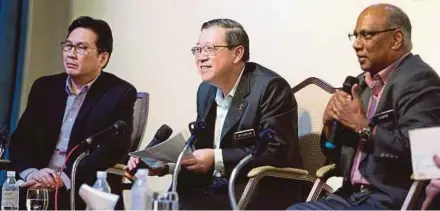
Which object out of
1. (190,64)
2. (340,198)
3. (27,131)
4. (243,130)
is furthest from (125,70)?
(340,198)

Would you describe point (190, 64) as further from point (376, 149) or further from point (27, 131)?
point (376, 149)

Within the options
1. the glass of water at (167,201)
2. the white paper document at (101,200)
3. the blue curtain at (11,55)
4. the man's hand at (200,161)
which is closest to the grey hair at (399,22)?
the man's hand at (200,161)

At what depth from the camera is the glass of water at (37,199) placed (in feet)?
11.1

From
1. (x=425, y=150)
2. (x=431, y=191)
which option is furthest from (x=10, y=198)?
(x=425, y=150)

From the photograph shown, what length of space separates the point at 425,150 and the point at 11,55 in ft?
9.97

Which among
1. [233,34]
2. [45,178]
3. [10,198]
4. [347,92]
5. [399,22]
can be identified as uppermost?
[399,22]

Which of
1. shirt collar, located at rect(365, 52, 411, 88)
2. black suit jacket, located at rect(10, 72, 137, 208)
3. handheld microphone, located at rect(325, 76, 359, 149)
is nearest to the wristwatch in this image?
handheld microphone, located at rect(325, 76, 359, 149)

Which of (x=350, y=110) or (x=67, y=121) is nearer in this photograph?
(x=350, y=110)

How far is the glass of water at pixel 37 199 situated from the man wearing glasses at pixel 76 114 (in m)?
0.04

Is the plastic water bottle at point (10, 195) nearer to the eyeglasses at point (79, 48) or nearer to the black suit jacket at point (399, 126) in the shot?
the eyeglasses at point (79, 48)

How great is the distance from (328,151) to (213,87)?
66cm

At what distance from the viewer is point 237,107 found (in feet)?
10.4

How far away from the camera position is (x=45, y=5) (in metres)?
4.93

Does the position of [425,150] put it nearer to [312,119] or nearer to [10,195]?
[312,119]
